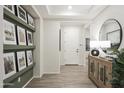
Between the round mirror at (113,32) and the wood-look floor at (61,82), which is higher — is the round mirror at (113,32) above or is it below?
above

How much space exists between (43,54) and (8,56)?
10.8 feet

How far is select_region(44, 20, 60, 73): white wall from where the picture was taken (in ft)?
19.6

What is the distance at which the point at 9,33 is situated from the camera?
9.06ft

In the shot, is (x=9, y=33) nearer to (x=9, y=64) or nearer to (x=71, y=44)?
(x=9, y=64)

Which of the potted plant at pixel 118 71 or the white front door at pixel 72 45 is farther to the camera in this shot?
the white front door at pixel 72 45

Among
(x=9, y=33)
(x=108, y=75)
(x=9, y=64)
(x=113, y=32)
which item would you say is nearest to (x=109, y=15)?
(x=113, y=32)

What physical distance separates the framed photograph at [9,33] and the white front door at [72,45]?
18.5ft

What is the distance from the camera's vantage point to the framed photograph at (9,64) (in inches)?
98.9

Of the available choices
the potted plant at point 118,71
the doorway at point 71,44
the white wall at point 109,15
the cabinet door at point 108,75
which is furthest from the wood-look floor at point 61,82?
the doorway at point 71,44

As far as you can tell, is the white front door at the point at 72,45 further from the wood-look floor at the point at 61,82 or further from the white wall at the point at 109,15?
the wood-look floor at the point at 61,82

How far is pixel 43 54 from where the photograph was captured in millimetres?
5957

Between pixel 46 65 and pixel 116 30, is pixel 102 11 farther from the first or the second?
pixel 46 65

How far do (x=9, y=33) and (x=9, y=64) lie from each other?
64 cm
